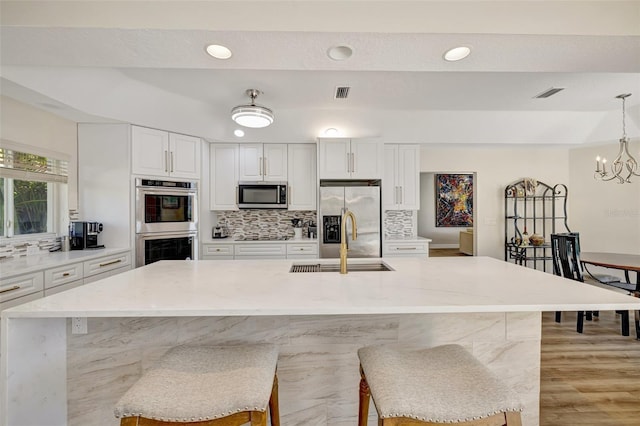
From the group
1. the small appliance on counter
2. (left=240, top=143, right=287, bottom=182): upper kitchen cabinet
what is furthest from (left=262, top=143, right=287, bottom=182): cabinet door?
the small appliance on counter

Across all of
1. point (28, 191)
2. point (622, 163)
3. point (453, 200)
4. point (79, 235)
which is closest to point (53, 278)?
point (79, 235)

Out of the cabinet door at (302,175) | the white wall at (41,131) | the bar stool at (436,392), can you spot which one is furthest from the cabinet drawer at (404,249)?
the white wall at (41,131)

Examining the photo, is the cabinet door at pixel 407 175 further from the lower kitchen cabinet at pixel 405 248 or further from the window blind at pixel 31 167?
the window blind at pixel 31 167

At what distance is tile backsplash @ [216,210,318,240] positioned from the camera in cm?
447

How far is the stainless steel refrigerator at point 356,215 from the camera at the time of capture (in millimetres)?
3878

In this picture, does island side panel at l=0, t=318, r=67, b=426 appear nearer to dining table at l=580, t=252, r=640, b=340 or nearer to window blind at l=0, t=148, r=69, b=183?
window blind at l=0, t=148, r=69, b=183

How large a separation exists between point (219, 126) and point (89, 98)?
1.41 m

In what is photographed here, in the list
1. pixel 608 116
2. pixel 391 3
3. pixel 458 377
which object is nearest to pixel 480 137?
pixel 608 116

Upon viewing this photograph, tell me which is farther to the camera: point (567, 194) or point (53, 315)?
point (567, 194)

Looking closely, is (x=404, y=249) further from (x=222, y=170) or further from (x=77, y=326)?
(x=77, y=326)

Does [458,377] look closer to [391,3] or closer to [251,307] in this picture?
[251,307]

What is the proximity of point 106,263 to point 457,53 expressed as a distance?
3.50 m

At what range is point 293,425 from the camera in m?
1.50

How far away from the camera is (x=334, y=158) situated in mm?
3992
